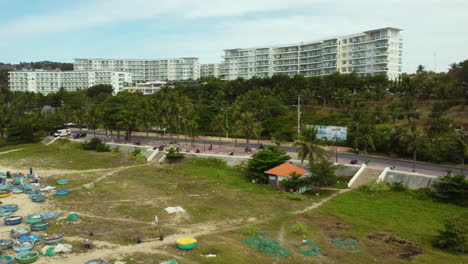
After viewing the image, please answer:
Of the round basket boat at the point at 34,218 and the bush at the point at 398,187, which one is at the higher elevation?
the bush at the point at 398,187

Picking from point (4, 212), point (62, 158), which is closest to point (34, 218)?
point (4, 212)

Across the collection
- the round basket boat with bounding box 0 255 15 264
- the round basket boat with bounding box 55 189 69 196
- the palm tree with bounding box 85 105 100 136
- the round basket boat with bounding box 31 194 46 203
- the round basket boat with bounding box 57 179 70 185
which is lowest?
the round basket boat with bounding box 0 255 15 264

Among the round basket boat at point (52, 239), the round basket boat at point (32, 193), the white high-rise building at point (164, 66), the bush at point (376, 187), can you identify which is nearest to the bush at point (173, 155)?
the round basket boat at point (32, 193)

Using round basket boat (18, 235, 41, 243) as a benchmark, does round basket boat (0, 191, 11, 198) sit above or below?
above

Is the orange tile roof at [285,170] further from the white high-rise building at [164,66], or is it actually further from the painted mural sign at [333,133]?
the white high-rise building at [164,66]

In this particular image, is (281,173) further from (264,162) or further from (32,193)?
(32,193)

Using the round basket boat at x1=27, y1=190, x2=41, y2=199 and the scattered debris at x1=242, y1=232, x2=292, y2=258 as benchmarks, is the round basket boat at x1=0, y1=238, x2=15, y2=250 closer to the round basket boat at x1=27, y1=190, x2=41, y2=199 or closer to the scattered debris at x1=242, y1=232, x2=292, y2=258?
the round basket boat at x1=27, y1=190, x2=41, y2=199

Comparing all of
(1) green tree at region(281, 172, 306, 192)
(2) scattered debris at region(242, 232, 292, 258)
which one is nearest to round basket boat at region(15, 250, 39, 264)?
(2) scattered debris at region(242, 232, 292, 258)
